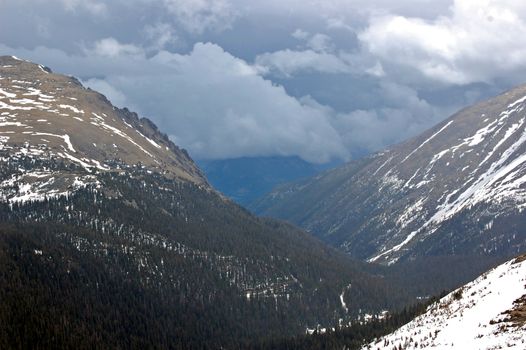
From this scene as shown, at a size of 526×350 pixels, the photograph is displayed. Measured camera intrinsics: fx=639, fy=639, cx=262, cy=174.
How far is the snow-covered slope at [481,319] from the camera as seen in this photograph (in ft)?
263

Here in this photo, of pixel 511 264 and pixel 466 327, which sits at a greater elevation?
pixel 511 264

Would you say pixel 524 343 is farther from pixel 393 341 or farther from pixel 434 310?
pixel 434 310

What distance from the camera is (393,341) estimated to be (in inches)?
4572

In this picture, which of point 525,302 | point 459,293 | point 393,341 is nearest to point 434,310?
point 459,293

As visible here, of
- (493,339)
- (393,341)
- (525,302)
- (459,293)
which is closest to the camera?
(493,339)

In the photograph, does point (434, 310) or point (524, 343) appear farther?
point (434, 310)

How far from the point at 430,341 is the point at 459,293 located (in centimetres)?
3199

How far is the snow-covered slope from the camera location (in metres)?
80.2

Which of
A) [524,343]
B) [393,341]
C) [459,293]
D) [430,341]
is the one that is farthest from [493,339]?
[459,293]

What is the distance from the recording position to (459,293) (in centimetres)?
12412

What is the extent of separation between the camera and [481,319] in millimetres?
90875

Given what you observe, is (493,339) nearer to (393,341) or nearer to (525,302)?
(525,302)

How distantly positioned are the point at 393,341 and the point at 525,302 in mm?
33226

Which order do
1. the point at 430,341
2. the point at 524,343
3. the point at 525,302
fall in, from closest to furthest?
the point at 524,343
the point at 525,302
the point at 430,341
